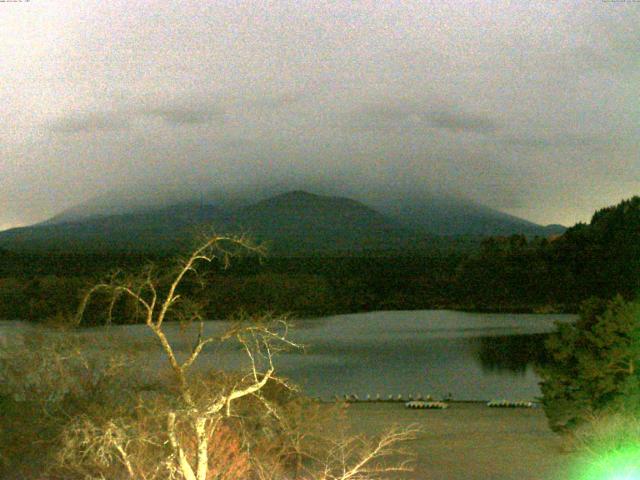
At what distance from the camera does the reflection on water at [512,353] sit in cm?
3522

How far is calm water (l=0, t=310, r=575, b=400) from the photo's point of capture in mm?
28453

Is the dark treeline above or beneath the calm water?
above

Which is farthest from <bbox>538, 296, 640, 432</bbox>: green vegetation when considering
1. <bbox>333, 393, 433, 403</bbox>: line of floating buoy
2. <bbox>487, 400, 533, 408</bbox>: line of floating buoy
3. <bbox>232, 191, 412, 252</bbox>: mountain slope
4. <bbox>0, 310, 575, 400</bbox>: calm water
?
<bbox>232, 191, 412, 252</bbox>: mountain slope

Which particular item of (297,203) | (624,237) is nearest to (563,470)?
(624,237)

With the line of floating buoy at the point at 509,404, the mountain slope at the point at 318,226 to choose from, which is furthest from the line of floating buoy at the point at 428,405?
the mountain slope at the point at 318,226

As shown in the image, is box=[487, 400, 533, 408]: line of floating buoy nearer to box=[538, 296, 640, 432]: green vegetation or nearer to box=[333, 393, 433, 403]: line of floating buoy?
box=[333, 393, 433, 403]: line of floating buoy

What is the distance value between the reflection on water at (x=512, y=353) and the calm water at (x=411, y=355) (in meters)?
0.04

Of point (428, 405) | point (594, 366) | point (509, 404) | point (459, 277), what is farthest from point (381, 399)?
point (459, 277)

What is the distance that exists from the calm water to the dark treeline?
6.79m

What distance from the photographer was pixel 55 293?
177 feet

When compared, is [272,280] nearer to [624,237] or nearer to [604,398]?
[624,237]

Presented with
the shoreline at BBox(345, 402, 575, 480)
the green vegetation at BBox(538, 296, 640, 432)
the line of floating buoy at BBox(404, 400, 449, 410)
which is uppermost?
the green vegetation at BBox(538, 296, 640, 432)

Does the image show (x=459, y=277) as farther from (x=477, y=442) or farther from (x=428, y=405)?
(x=477, y=442)

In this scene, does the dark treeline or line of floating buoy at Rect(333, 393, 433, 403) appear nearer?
line of floating buoy at Rect(333, 393, 433, 403)
